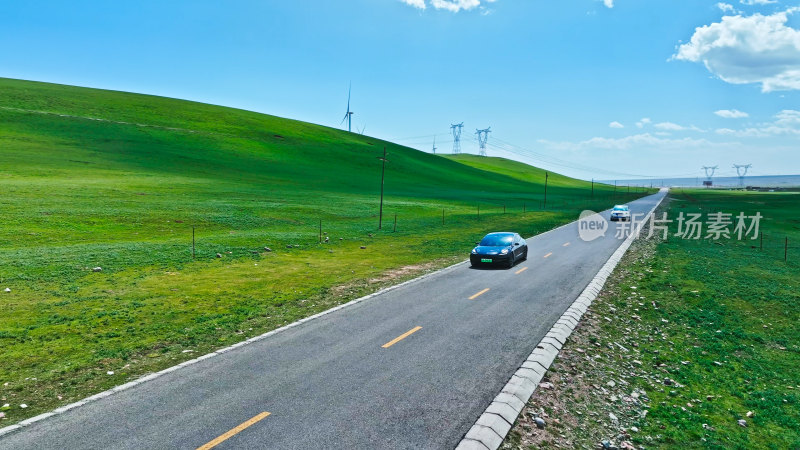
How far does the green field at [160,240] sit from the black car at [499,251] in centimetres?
293

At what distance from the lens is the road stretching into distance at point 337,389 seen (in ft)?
24.3

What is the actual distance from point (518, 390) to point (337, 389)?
3.93 m

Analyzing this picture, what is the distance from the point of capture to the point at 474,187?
112m

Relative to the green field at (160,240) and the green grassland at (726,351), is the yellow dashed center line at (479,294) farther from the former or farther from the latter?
the green grassland at (726,351)

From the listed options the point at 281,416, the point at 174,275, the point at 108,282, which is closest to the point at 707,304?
the point at 281,416

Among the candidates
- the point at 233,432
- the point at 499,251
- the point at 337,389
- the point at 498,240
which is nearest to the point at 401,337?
the point at 337,389

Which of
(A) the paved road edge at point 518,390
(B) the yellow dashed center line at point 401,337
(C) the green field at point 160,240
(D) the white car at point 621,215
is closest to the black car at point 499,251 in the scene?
(C) the green field at point 160,240

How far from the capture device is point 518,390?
357 inches

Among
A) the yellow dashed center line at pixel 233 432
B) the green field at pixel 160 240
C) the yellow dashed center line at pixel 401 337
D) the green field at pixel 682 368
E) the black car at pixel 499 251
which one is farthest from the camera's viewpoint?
the black car at pixel 499 251

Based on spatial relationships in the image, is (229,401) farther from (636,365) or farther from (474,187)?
(474,187)

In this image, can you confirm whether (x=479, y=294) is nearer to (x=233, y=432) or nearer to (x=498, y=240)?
(x=498, y=240)

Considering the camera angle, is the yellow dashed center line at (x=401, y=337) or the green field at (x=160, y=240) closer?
the yellow dashed center line at (x=401, y=337)

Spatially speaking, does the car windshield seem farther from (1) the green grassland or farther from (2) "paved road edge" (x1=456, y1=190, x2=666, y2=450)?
(2) "paved road edge" (x1=456, y1=190, x2=666, y2=450)

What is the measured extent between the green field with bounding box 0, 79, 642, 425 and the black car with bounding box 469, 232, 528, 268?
293 cm
